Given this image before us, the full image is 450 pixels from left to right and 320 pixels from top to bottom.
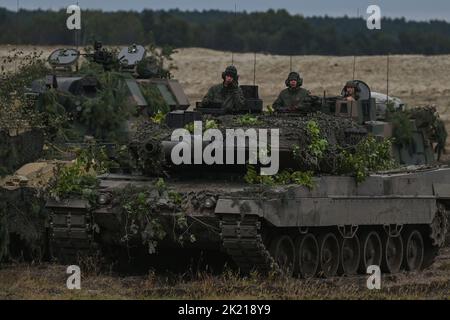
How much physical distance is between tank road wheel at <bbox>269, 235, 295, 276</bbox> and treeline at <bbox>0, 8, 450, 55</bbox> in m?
50.5

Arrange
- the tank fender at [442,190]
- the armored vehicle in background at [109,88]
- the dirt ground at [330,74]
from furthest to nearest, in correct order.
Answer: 1. the dirt ground at [330,74]
2. the armored vehicle in background at [109,88]
3. the tank fender at [442,190]

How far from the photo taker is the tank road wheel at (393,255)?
18312 millimetres

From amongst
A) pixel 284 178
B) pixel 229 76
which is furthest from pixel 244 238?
pixel 229 76

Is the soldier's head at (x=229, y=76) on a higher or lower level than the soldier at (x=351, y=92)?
higher

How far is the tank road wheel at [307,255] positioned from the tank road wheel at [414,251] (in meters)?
2.39

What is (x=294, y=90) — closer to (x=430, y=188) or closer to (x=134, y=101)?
(x=430, y=188)

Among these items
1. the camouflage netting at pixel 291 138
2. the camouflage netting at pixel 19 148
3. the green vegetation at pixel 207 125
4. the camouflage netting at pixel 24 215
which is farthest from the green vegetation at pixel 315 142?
the camouflage netting at pixel 19 148

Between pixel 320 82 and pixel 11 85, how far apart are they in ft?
106

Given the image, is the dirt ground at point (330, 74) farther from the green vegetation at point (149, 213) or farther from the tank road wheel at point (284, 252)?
the green vegetation at point (149, 213)

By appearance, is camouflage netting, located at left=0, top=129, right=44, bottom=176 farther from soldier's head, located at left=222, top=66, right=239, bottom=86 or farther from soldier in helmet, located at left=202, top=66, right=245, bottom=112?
soldier's head, located at left=222, top=66, right=239, bottom=86

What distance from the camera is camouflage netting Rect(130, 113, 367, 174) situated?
16156mm

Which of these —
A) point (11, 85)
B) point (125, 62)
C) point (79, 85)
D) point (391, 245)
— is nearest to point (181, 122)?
point (391, 245)

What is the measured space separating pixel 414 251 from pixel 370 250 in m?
1.37

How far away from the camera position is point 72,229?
52.4 feet
